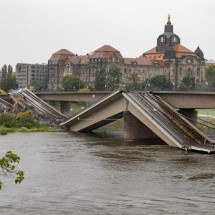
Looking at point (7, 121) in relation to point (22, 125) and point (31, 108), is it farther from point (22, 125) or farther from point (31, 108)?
point (31, 108)

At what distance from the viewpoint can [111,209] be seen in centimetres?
3111

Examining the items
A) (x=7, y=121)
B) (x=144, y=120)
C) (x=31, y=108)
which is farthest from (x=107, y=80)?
(x=144, y=120)

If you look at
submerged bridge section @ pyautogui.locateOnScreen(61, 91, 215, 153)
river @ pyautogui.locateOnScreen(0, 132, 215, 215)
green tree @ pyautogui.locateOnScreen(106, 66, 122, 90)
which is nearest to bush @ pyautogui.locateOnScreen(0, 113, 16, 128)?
submerged bridge section @ pyautogui.locateOnScreen(61, 91, 215, 153)

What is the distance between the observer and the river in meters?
31.7

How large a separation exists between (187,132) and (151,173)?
19637 millimetres

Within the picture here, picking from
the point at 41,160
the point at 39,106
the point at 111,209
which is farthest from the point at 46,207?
the point at 39,106

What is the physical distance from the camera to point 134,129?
7094 cm

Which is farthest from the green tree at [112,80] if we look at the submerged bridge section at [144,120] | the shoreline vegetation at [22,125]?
the submerged bridge section at [144,120]

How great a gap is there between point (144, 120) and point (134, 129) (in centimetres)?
494

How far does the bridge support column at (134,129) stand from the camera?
69.9 m

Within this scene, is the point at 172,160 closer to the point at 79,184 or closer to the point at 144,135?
the point at 79,184

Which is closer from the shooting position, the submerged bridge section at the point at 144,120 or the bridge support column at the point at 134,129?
the submerged bridge section at the point at 144,120

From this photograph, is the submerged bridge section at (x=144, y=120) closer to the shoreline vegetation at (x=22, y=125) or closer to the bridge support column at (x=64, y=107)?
the shoreline vegetation at (x=22, y=125)

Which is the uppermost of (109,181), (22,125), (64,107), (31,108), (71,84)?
(71,84)
